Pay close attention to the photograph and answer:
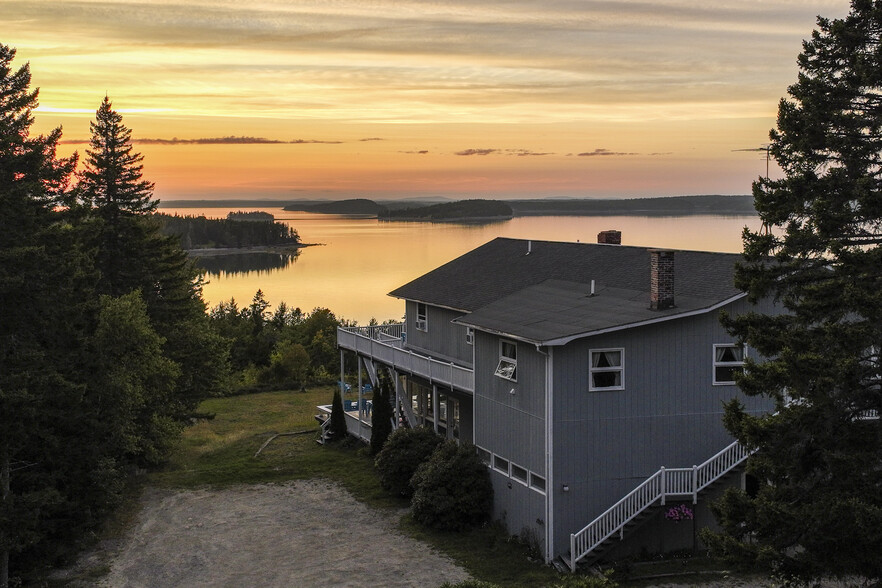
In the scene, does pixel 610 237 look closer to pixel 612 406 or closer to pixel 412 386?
pixel 412 386

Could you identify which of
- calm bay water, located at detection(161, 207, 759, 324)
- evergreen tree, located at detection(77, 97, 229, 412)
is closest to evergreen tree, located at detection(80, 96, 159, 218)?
evergreen tree, located at detection(77, 97, 229, 412)

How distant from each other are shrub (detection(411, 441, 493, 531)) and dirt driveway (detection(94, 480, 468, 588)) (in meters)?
1.03

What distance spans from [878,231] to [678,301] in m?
7.72

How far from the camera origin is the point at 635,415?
22.3 metres

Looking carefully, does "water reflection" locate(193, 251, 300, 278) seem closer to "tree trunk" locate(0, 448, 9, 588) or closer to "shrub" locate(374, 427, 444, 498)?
"shrub" locate(374, 427, 444, 498)

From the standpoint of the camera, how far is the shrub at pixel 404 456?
1080 inches

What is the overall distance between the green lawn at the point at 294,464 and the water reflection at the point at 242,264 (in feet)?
375

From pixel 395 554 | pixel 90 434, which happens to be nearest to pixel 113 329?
pixel 90 434

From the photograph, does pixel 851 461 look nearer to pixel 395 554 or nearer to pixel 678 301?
pixel 678 301

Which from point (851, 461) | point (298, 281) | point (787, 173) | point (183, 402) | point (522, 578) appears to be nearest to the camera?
point (851, 461)

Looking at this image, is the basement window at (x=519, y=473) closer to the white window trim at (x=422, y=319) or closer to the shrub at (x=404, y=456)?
the shrub at (x=404, y=456)

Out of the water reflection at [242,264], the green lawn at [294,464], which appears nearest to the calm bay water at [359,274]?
the water reflection at [242,264]

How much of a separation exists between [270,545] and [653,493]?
977cm

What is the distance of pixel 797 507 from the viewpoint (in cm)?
1541
